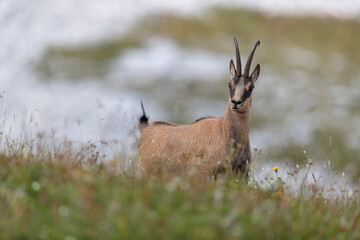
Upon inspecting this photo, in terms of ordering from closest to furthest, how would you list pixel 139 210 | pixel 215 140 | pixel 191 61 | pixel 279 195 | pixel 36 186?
pixel 139 210 < pixel 36 186 < pixel 279 195 < pixel 215 140 < pixel 191 61

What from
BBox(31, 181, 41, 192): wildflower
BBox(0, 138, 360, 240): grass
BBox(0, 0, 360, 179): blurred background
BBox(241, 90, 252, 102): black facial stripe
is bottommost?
BBox(0, 138, 360, 240): grass

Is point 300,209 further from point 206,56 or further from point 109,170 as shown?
point 206,56

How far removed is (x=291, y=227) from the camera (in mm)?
5500

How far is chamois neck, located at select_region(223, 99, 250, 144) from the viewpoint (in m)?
9.94

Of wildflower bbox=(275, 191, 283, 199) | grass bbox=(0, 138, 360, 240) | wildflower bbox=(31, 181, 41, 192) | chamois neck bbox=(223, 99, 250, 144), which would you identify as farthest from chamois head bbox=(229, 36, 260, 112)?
wildflower bbox=(31, 181, 41, 192)

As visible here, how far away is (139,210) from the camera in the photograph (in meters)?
4.97

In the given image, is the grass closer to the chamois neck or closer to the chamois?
the chamois

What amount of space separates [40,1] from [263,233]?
122 m

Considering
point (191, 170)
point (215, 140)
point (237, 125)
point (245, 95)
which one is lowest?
point (191, 170)

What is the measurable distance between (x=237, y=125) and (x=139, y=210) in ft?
17.6

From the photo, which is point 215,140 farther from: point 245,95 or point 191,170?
point 191,170

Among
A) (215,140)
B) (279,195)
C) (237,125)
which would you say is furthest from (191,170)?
(237,125)

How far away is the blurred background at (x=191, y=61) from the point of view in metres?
66.5

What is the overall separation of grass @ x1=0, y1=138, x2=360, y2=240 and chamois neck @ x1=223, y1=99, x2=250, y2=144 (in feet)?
10.5
